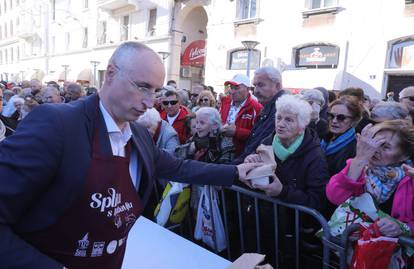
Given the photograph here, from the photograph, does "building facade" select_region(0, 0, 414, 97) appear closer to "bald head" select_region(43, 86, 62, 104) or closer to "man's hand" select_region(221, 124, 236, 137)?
"man's hand" select_region(221, 124, 236, 137)

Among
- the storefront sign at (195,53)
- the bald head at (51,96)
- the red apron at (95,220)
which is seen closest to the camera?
the red apron at (95,220)

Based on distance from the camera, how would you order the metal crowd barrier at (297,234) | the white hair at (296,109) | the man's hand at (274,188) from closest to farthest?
the metal crowd barrier at (297,234)
the man's hand at (274,188)
the white hair at (296,109)

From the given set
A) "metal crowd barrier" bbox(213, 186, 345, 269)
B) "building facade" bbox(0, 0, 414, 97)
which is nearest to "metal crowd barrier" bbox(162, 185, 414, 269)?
"metal crowd barrier" bbox(213, 186, 345, 269)

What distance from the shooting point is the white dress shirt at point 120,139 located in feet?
4.44

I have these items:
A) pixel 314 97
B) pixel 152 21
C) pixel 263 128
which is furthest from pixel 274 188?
pixel 152 21

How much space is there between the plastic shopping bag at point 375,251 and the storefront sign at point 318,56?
10325 millimetres

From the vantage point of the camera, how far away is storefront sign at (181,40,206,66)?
17.4 meters

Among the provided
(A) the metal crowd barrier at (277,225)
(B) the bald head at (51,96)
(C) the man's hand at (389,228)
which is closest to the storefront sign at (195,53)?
(B) the bald head at (51,96)

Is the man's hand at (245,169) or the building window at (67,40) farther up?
the building window at (67,40)

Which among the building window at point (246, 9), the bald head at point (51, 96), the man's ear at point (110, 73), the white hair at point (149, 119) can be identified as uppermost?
the building window at point (246, 9)

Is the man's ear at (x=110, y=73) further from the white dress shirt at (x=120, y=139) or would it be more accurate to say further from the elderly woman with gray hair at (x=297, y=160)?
the elderly woman with gray hair at (x=297, y=160)

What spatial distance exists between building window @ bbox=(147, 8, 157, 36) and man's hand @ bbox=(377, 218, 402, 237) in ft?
60.5

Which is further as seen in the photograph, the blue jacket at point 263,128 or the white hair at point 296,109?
the blue jacket at point 263,128

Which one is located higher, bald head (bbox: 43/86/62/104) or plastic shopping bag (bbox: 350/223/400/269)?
bald head (bbox: 43/86/62/104)
